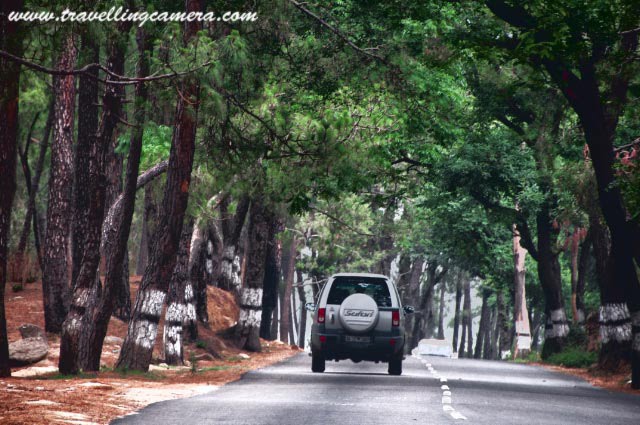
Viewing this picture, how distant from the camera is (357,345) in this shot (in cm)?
2258

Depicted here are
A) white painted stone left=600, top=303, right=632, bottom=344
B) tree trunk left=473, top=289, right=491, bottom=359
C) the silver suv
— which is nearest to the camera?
the silver suv

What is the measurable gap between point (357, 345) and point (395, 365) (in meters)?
1.94

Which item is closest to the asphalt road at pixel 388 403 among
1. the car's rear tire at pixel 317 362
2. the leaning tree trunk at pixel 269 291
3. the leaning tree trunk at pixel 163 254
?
the car's rear tire at pixel 317 362

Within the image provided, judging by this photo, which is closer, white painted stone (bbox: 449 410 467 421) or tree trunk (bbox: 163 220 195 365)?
white painted stone (bbox: 449 410 467 421)

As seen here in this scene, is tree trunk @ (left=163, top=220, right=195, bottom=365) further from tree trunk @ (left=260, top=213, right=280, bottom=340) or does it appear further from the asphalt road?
tree trunk @ (left=260, top=213, right=280, bottom=340)

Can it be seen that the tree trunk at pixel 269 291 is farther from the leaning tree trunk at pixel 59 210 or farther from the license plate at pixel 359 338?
the license plate at pixel 359 338

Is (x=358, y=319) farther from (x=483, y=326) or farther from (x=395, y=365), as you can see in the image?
(x=483, y=326)

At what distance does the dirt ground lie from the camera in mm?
13234

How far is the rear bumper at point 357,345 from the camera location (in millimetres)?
22594

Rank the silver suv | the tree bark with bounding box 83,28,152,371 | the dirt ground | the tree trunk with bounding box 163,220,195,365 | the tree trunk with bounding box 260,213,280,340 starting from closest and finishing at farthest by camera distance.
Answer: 1. the dirt ground
2. the tree bark with bounding box 83,28,152,371
3. the silver suv
4. the tree trunk with bounding box 163,220,195,365
5. the tree trunk with bounding box 260,213,280,340

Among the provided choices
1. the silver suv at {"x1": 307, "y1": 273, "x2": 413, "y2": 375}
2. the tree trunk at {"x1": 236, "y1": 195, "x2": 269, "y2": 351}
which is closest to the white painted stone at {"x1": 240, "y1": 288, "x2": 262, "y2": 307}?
the tree trunk at {"x1": 236, "y1": 195, "x2": 269, "y2": 351}

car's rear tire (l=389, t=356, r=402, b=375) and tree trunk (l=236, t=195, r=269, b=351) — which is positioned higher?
tree trunk (l=236, t=195, r=269, b=351)

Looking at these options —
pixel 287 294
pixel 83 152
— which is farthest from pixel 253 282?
pixel 287 294

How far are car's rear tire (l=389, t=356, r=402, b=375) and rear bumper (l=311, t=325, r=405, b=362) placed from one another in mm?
743
